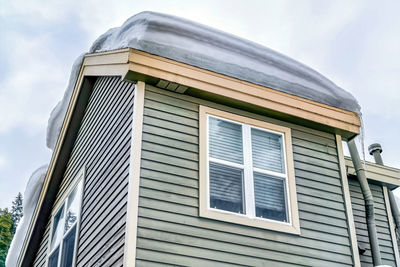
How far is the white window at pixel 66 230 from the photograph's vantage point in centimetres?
817

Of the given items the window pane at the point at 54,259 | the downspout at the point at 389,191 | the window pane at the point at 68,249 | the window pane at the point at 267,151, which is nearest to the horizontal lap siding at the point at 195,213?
the window pane at the point at 267,151

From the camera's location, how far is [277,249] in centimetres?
685

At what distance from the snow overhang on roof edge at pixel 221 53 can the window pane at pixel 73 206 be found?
7.25 feet

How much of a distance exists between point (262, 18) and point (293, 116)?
79.3 feet

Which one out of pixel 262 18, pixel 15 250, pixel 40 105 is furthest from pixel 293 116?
pixel 40 105

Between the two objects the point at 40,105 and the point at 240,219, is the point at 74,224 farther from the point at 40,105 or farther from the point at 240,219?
the point at 40,105

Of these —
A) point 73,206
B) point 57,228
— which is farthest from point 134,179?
point 57,228

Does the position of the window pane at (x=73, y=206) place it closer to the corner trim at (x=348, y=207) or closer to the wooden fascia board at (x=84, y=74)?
the wooden fascia board at (x=84, y=74)

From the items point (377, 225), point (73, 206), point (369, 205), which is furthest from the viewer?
point (377, 225)

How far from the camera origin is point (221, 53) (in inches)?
292

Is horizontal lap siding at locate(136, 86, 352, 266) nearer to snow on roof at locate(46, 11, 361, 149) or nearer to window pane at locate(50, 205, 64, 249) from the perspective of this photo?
snow on roof at locate(46, 11, 361, 149)

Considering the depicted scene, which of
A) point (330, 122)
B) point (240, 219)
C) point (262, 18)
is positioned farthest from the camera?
point (262, 18)

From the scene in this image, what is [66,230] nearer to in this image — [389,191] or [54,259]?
[54,259]

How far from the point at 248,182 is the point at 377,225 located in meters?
3.10
